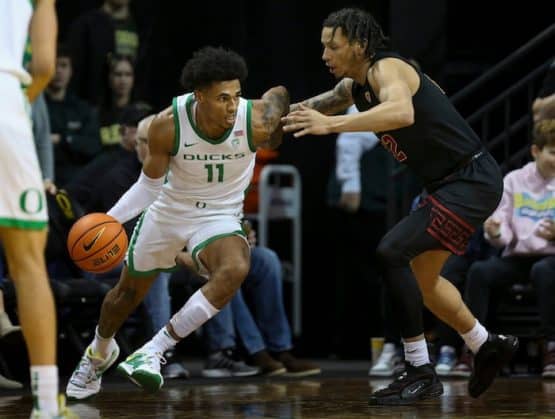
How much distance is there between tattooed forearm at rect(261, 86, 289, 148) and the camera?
6.65m

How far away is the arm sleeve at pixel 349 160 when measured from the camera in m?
9.99

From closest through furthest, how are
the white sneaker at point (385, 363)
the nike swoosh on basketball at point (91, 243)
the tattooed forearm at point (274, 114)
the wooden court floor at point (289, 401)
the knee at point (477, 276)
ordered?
the wooden court floor at point (289, 401)
the nike swoosh on basketball at point (91, 243)
the tattooed forearm at point (274, 114)
the knee at point (477, 276)
the white sneaker at point (385, 363)

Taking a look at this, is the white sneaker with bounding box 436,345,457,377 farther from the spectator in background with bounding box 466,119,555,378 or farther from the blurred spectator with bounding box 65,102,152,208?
the blurred spectator with bounding box 65,102,152,208

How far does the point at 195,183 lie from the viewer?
6.65m

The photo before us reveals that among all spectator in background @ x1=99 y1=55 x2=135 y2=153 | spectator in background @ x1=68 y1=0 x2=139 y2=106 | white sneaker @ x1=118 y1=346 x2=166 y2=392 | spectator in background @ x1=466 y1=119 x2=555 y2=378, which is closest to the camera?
white sneaker @ x1=118 y1=346 x2=166 y2=392

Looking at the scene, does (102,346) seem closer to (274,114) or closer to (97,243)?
(97,243)

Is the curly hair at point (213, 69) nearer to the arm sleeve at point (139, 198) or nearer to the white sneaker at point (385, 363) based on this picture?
the arm sleeve at point (139, 198)

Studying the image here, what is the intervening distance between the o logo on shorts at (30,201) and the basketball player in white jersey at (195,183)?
1.95 m

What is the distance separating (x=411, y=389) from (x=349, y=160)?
3.90m

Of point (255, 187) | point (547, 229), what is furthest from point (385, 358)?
point (255, 187)

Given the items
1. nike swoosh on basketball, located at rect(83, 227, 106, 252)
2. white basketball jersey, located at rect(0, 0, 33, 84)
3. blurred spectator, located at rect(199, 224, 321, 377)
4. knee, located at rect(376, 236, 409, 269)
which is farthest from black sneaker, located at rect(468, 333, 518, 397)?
white basketball jersey, located at rect(0, 0, 33, 84)

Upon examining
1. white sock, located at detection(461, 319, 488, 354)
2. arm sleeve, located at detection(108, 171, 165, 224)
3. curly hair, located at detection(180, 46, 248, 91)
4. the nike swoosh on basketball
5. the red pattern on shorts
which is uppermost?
curly hair, located at detection(180, 46, 248, 91)

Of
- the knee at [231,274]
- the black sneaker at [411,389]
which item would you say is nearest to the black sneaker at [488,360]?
the black sneaker at [411,389]

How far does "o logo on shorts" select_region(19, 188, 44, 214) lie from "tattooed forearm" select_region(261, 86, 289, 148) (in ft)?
7.75
